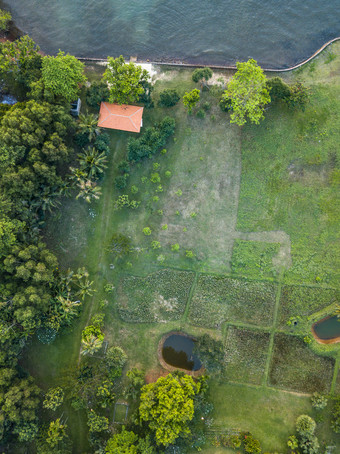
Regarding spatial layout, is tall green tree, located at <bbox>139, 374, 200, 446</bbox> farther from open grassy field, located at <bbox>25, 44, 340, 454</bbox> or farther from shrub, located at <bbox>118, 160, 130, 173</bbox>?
shrub, located at <bbox>118, 160, 130, 173</bbox>

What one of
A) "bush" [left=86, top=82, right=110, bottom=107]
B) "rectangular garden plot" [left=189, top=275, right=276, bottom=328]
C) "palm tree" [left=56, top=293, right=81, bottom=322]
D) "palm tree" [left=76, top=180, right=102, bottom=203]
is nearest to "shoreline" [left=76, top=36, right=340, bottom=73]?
"bush" [left=86, top=82, right=110, bottom=107]

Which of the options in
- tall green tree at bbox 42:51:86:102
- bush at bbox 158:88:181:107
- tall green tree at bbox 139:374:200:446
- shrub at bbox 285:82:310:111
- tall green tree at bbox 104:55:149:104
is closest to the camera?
tall green tree at bbox 139:374:200:446

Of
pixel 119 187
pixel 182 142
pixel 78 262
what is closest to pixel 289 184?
pixel 182 142

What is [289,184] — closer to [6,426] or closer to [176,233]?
[176,233]

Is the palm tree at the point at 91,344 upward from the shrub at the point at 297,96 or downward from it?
downward

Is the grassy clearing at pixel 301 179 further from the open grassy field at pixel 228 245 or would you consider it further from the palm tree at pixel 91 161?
the palm tree at pixel 91 161

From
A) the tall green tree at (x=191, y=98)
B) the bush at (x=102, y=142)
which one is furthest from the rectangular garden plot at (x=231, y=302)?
the tall green tree at (x=191, y=98)
